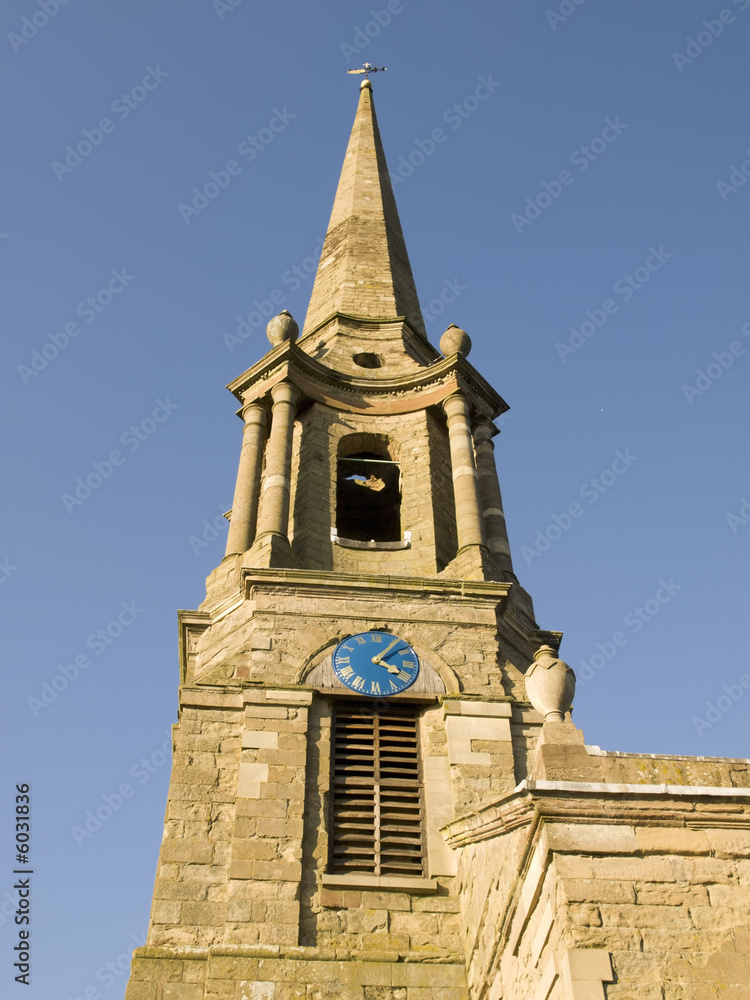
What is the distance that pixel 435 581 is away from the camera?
1922 centimetres

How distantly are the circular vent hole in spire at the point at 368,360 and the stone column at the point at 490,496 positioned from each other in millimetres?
3042

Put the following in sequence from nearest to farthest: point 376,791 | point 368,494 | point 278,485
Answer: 1. point 376,791
2. point 278,485
3. point 368,494

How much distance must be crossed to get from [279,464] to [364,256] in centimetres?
1128

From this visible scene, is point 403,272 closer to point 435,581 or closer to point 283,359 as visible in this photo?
point 283,359

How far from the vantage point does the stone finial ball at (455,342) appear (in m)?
25.6

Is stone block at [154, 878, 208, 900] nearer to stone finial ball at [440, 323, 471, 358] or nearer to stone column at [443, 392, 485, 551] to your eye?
stone column at [443, 392, 485, 551]

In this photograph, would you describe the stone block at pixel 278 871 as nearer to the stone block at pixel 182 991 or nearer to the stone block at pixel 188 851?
the stone block at pixel 188 851

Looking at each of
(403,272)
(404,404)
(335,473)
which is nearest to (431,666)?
(335,473)

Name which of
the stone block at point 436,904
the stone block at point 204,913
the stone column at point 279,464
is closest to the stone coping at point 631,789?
the stone block at point 436,904

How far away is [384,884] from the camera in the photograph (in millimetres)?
14922

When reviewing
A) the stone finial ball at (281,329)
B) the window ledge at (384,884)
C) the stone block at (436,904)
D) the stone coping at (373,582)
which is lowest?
the stone block at (436,904)

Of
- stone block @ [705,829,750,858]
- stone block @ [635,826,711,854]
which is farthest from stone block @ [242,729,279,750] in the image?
stone block @ [705,829,750,858]

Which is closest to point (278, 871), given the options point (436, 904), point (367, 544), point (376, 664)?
point (436, 904)

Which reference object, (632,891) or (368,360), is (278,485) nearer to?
(368,360)
